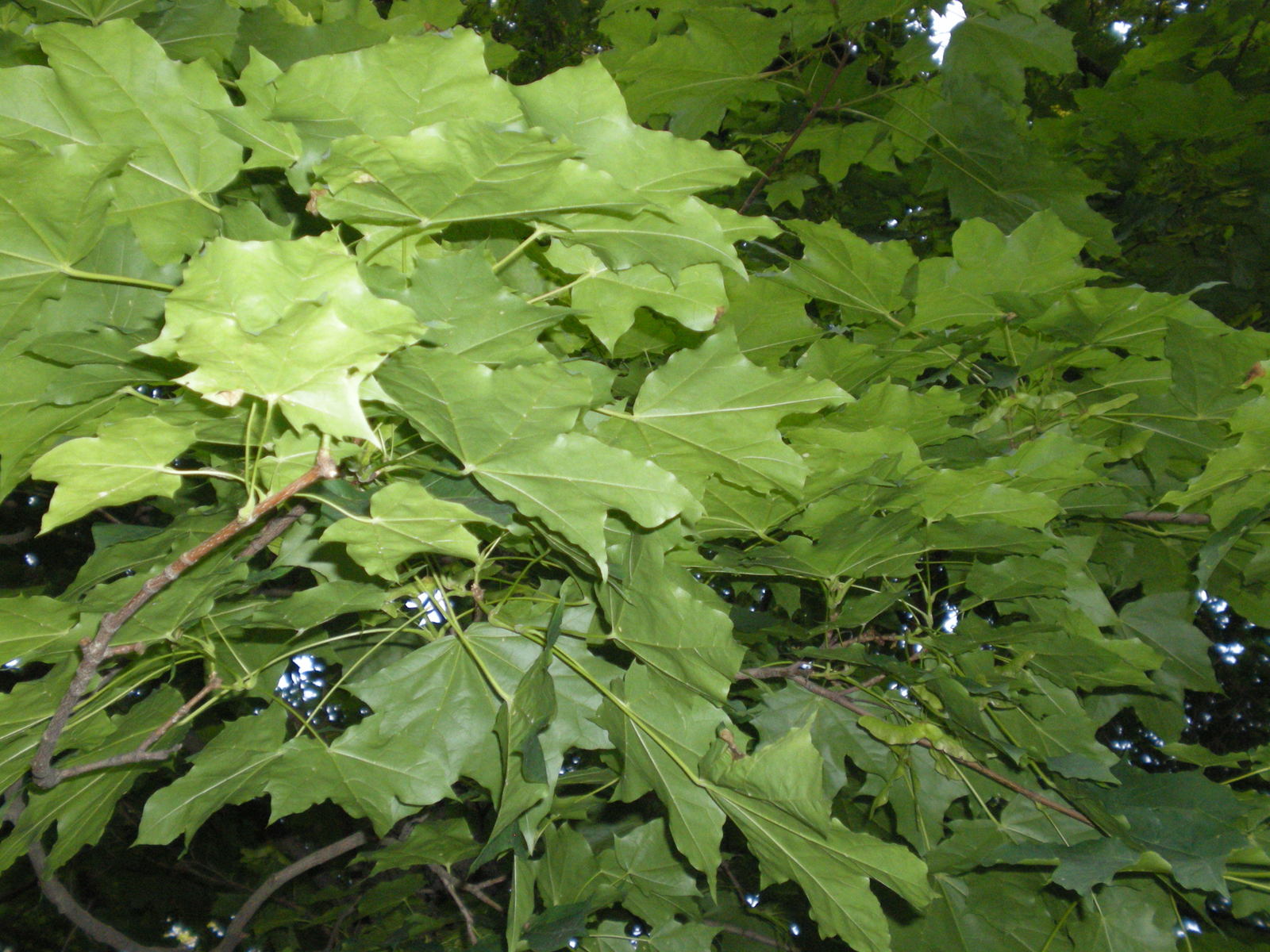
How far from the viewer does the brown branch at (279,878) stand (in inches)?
67.1

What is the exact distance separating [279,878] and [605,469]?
151 centimetres

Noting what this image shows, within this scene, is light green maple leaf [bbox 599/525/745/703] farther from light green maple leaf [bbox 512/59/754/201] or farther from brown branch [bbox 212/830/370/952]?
brown branch [bbox 212/830/370/952]

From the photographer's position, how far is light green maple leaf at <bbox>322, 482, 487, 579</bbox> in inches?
24.8

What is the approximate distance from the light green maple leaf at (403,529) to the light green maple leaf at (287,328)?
0.33ft

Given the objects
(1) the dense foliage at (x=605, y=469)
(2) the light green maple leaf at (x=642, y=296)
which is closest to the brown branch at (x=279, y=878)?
(1) the dense foliage at (x=605, y=469)

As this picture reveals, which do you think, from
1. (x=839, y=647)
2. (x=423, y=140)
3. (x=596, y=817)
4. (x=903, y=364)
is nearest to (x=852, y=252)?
(x=903, y=364)

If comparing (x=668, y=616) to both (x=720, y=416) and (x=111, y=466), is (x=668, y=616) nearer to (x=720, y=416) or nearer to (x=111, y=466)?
(x=720, y=416)

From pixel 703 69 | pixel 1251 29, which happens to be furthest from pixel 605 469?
pixel 1251 29

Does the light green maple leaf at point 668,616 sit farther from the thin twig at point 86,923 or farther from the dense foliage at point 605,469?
the thin twig at point 86,923

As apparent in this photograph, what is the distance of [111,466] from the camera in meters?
0.62

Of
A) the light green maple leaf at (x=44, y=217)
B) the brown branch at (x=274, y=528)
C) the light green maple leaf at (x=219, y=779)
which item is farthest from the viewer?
the light green maple leaf at (x=219, y=779)

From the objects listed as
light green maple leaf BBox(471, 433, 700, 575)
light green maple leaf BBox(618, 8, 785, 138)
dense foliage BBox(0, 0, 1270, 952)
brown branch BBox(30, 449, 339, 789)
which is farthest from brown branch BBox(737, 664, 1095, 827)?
light green maple leaf BBox(618, 8, 785, 138)

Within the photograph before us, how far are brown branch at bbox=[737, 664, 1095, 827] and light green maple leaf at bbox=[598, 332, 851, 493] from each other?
312 mm

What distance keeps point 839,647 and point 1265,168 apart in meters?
1.87
